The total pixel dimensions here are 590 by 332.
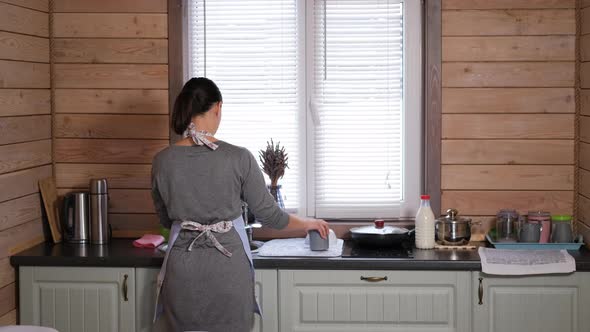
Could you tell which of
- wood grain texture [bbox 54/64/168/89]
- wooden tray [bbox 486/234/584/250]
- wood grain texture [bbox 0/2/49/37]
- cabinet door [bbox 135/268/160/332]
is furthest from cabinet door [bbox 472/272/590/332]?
wood grain texture [bbox 0/2/49/37]

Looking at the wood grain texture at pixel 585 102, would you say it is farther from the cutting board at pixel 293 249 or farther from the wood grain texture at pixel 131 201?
the wood grain texture at pixel 131 201

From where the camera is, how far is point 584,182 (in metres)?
3.76

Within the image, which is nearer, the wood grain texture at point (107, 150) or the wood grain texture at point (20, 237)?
the wood grain texture at point (20, 237)

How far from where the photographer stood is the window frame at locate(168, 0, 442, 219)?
3873mm

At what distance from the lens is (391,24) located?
3945 mm

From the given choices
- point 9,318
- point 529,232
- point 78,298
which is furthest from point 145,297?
point 529,232

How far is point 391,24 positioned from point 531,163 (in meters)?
0.87

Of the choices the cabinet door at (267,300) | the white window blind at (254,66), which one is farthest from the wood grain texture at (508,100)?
the cabinet door at (267,300)

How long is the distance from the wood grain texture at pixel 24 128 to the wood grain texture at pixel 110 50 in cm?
30

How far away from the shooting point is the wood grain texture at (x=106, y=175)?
13.3 ft

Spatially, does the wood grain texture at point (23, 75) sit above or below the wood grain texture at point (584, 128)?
above

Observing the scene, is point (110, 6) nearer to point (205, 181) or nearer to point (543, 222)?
point (205, 181)

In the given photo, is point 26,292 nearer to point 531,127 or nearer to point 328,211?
point 328,211

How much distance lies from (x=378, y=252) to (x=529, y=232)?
661mm
